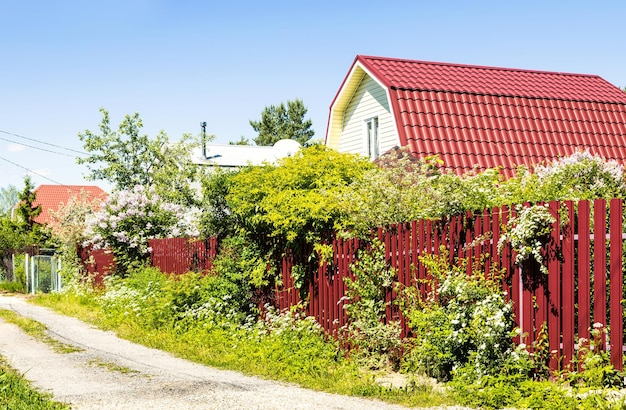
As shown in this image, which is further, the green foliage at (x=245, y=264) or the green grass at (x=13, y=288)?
the green grass at (x=13, y=288)

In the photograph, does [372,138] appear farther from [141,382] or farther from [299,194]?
[141,382]

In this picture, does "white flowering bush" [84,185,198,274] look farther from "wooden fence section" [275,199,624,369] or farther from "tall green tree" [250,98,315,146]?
"tall green tree" [250,98,315,146]

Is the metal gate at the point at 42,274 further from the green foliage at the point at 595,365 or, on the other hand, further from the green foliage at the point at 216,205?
the green foliage at the point at 595,365

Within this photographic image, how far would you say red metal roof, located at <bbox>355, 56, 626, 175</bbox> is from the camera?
1967cm

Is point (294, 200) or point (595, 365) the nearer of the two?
point (595, 365)

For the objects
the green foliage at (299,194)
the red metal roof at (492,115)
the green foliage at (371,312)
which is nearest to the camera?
the green foliage at (371,312)

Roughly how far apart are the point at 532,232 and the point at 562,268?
0.47m

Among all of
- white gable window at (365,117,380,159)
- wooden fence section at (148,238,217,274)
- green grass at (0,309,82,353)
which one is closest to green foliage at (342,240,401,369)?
green grass at (0,309,82,353)

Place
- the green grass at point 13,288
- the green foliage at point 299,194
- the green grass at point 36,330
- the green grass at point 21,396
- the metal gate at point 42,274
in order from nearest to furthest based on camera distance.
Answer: the green grass at point 21,396, the green foliage at point 299,194, the green grass at point 36,330, the metal gate at point 42,274, the green grass at point 13,288

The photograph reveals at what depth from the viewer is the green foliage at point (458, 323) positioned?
8375mm

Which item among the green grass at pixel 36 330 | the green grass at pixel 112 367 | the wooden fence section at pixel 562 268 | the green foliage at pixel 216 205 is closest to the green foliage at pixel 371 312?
the wooden fence section at pixel 562 268

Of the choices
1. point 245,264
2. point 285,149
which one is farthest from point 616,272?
point 285,149

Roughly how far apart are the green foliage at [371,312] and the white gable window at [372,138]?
11.4 metres

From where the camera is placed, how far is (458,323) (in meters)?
8.77
